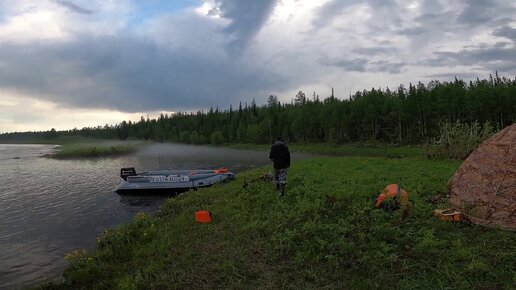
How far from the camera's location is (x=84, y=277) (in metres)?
11.5

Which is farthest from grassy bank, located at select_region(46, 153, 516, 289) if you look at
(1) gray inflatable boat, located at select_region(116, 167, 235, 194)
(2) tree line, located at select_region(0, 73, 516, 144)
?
(2) tree line, located at select_region(0, 73, 516, 144)

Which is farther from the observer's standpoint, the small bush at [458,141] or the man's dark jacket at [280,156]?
the small bush at [458,141]

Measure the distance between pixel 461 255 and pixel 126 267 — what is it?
9.79 meters

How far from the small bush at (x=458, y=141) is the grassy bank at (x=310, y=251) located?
42.6 ft

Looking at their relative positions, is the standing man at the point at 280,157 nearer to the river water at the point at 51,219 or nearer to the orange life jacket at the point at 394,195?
the orange life jacket at the point at 394,195

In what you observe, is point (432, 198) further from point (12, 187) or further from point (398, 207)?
point (12, 187)

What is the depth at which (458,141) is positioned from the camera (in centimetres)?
2811

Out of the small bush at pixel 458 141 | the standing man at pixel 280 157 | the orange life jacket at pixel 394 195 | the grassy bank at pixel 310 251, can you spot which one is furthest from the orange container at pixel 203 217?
the small bush at pixel 458 141

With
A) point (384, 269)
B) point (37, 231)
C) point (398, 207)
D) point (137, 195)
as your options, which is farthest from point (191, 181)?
point (384, 269)

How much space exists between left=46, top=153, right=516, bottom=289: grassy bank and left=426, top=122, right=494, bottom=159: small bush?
42.6 ft

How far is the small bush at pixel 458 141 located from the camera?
27016mm

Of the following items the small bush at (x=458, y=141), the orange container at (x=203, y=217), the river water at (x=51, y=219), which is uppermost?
the small bush at (x=458, y=141)

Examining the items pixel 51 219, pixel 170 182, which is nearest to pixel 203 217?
pixel 51 219

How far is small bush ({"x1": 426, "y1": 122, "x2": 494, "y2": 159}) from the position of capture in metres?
27.0
